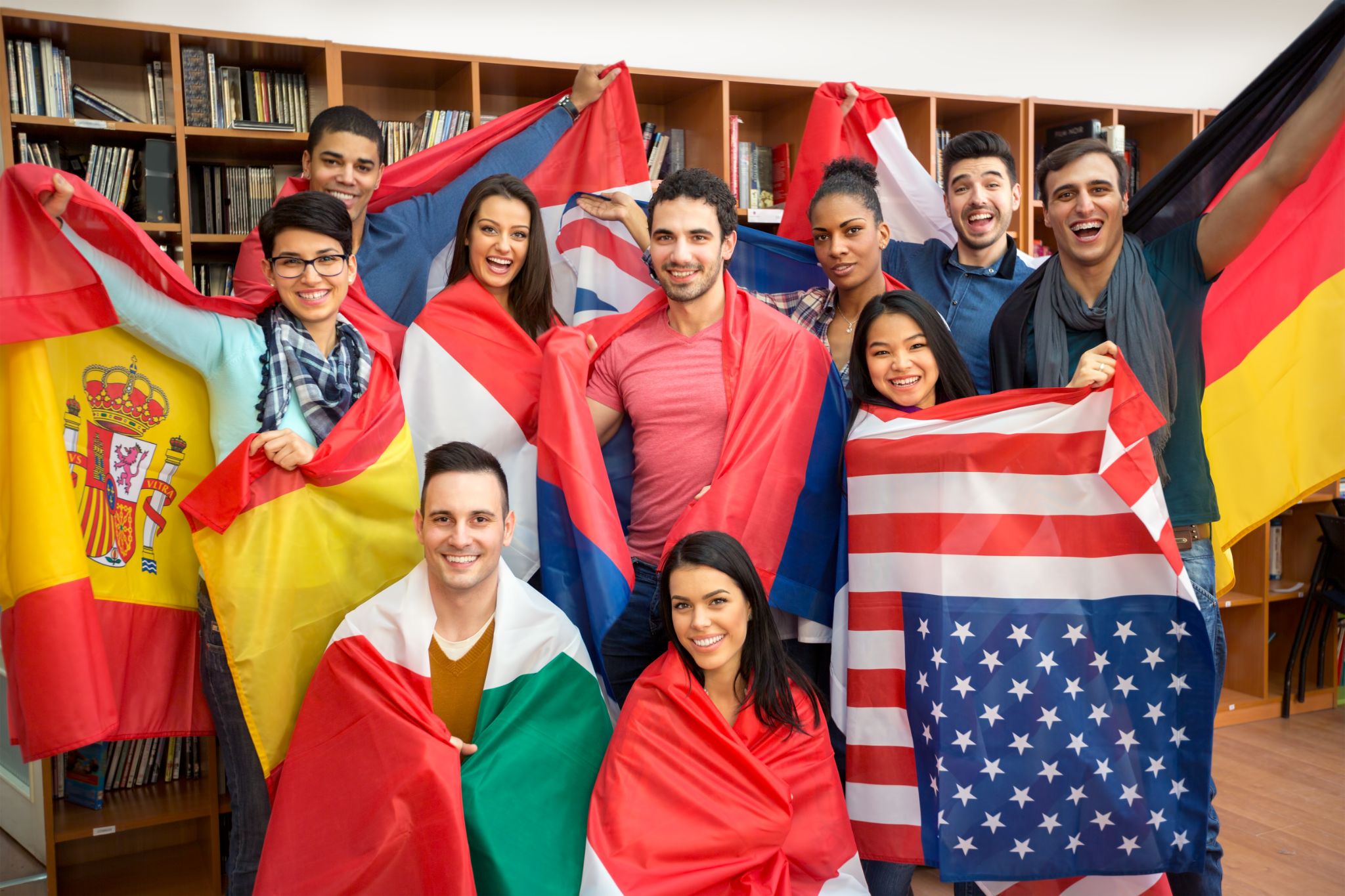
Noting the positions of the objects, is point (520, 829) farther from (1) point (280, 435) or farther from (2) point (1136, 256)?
(2) point (1136, 256)

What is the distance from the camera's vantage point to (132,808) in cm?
319

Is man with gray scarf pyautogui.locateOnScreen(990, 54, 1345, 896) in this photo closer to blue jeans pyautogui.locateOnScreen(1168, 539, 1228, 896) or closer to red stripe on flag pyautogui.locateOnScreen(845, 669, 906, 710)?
blue jeans pyautogui.locateOnScreen(1168, 539, 1228, 896)

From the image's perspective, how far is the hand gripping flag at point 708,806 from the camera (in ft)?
6.55

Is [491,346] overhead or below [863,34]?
below

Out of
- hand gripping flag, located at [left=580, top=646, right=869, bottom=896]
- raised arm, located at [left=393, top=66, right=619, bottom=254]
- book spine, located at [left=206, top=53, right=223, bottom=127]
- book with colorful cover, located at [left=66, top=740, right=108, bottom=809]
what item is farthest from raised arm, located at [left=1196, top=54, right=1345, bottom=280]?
book with colorful cover, located at [left=66, top=740, right=108, bottom=809]

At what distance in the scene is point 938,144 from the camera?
14.6 feet

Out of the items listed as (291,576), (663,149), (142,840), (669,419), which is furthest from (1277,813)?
(142,840)

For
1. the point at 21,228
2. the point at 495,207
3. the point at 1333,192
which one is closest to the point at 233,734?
the point at 21,228

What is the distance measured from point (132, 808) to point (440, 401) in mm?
1710

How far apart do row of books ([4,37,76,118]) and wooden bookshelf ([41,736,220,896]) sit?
194 cm

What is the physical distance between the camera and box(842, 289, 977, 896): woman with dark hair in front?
236cm

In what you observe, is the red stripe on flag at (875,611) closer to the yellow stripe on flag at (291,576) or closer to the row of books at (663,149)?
the yellow stripe on flag at (291,576)

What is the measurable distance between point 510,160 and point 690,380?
1127 mm

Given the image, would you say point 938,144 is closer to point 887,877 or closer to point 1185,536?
point 1185,536
